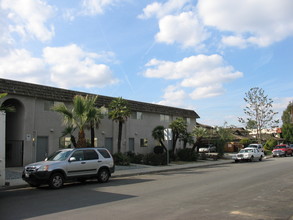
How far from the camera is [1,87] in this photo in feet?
67.1

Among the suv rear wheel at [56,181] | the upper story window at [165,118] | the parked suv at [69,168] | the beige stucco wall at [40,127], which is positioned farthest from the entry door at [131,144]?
the suv rear wheel at [56,181]

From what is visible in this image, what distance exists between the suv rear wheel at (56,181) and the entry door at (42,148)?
10.4 meters

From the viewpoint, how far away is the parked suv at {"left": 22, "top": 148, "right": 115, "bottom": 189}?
12.9 metres

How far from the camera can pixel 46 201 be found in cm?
1005

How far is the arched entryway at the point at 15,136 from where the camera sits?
2192cm

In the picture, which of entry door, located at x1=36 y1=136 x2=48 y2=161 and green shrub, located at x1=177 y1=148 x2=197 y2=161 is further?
green shrub, located at x1=177 y1=148 x2=197 y2=161

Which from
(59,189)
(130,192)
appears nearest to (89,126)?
(59,189)

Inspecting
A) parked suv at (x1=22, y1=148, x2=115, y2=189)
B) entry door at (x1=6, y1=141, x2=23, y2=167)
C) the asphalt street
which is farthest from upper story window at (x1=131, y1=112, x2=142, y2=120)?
the asphalt street

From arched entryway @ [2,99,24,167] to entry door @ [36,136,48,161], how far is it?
1394mm

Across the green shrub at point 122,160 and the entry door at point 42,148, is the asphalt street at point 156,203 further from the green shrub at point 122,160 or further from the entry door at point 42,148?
the green shrub at point 122,160

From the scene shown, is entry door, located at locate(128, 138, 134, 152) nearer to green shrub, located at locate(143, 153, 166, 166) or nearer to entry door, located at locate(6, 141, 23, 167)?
green shrub, located at locate(143, 153, 166, 166)

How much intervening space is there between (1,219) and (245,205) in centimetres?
657

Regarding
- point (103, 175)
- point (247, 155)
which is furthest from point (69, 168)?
point (247, 155)

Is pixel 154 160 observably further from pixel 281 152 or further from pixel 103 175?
pixel 281 152
